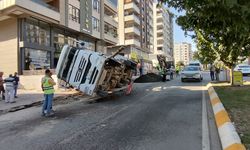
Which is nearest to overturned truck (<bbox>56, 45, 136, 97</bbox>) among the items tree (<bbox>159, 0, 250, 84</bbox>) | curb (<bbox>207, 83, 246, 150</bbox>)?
tree (<bbox>159, 0, 250, 84</bbox>)

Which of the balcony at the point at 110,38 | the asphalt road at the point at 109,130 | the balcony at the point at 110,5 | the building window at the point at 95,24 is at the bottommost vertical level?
Result: the asphalt road at the point at 109,130

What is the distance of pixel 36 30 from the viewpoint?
30750mm

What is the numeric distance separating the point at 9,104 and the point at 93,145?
9755 millimetres

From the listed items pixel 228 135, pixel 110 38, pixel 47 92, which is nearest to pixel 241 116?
pixel 228 135

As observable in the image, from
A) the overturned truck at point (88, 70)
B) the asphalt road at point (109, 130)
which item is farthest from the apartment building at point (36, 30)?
the asphalt road at point (109, 130)

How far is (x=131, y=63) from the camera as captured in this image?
18469mm

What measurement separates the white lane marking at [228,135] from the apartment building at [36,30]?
790 inches

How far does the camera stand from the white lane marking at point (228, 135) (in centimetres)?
652

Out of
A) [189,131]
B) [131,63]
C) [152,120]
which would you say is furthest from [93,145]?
[131,63]

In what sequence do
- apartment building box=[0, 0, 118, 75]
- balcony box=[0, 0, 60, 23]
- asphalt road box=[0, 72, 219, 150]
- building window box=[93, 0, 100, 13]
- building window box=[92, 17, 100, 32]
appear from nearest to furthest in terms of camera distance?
asphalt road box=[0, 72, 219, 150], balcony box=[0, 0, 60, 23], apartment building box=[0, 0, 118, 75], building window box=[92, 17, 100, 32], building window box=[93, 0, 100, 13]

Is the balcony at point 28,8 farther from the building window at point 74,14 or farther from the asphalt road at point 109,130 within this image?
the asphalt road at point 109,130

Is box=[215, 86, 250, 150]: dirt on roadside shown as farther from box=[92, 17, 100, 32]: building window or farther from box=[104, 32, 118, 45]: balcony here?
box=[104, 32, 118, 45]: balcony

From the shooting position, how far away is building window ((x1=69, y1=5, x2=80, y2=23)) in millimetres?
35044

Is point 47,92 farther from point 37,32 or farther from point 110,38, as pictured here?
point 110,38
